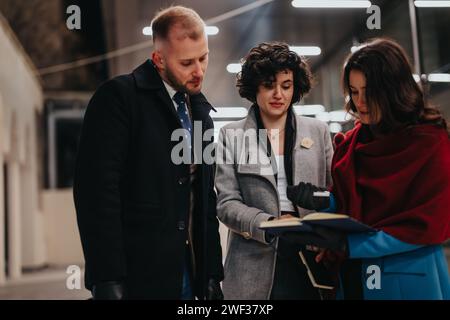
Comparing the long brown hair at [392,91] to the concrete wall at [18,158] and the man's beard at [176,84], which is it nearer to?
Result: the man's beard at [176,84]

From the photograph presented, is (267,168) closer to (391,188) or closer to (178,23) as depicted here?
(391,188)

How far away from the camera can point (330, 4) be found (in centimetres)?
397

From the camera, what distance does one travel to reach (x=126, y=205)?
5.84 feet

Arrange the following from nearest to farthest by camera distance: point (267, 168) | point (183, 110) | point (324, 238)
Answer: point (324, 238), point (183, 110), point (267, 168)

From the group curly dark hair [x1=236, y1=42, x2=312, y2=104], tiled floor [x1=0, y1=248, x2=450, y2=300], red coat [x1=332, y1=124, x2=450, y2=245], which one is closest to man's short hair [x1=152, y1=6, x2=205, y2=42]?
curly dark hair [x1=236, y1=42, x2=312, y2=104]

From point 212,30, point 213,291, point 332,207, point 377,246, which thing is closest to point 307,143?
point 332,207

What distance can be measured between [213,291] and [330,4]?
2.68m

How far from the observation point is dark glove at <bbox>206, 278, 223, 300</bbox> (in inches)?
76.8

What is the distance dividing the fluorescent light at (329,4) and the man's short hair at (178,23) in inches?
84.8

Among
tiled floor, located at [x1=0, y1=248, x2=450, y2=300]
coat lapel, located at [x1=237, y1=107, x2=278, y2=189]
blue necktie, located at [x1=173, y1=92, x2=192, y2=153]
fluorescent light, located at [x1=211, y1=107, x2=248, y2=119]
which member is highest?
fluorescent light, located at [x1=211, y1=107, x2=248, y2=119]

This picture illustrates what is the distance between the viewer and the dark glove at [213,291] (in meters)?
1.95

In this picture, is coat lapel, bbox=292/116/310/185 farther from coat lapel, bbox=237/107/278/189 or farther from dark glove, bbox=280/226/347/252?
dark glove, bbox=280/226/347/252

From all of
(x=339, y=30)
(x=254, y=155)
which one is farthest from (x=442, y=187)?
(x=339, y=30)

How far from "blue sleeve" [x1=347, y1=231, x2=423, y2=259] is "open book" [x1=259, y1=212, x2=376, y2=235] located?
0.11ft
